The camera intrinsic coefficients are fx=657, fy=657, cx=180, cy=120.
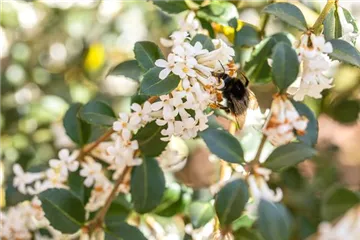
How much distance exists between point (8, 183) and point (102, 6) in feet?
2.25

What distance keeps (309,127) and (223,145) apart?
15 cm

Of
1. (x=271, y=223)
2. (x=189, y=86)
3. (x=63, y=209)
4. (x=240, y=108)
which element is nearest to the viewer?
(x=271, y=223)

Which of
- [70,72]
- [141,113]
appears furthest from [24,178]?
[70,72]

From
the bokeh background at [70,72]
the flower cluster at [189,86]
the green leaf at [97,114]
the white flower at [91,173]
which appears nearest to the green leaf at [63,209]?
the white flower at [91,173]

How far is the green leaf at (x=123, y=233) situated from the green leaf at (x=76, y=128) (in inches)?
7.5

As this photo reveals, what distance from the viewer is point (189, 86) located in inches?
35.4

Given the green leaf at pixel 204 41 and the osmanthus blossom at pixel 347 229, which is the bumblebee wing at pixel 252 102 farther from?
the osmanthus blossom at pixel 347 229

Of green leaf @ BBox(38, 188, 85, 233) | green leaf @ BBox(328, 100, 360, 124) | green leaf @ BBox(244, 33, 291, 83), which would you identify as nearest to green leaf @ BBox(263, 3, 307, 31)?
green leaf @ BBox(244, 33, 291, 83)

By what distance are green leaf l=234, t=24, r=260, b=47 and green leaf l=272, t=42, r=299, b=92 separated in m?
0.24

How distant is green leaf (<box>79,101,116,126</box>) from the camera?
1062 mm

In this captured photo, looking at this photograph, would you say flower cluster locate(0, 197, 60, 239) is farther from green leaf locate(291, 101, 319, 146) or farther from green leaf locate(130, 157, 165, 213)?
green leaf locate(291, 101, 319, 146)

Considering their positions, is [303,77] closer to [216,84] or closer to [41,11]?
[216,84]

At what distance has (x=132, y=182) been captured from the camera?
111cm

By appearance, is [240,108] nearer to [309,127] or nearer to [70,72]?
[309,127]
